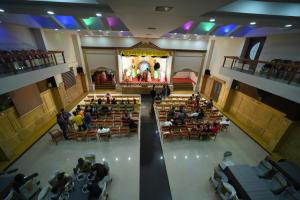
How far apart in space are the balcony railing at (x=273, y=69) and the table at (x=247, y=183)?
13.2ft

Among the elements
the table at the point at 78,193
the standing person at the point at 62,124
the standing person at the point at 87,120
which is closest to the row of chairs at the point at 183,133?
the standing person at the point at 87,120

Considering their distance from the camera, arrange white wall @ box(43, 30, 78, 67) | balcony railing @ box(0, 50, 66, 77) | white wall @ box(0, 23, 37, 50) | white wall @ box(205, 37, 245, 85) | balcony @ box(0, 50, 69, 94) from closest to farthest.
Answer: balcony @ box(0, 50, 69, 94), balcony railing @ box(0, 50, 66, 77), white wall @ box(0, 23, 37, 50), white wall @ box(43, 30, 78, 67), white wall @ box(205, 37, 245, 85)

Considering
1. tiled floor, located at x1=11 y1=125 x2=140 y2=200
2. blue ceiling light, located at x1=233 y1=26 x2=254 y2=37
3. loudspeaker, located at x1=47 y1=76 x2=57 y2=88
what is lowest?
tiled floor, located at x1=11 y1=125 x2=140 y2=200

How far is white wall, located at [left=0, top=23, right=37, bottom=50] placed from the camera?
6.81m

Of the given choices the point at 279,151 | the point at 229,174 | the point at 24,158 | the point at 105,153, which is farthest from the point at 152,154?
the point at 279,151

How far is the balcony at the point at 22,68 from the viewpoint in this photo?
5.23 m

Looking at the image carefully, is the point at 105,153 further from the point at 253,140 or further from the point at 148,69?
the point at 148,69

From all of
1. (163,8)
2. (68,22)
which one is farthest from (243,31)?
(68,22)

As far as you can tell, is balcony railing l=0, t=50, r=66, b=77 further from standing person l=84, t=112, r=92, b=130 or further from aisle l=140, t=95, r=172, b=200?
aisle l=140, t=95, r=172, b=200

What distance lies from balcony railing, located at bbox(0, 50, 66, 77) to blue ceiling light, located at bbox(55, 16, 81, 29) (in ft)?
6.14

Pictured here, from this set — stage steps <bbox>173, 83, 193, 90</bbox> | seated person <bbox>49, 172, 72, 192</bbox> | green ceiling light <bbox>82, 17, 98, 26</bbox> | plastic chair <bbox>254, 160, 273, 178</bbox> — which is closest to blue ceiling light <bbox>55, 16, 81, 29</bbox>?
green ceiling light <bbox>82, 17, 98, 26</bbox>

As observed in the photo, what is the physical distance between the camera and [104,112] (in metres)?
9.48

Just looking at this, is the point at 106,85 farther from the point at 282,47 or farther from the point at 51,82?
the point at 282,47

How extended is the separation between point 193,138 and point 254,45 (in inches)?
299
